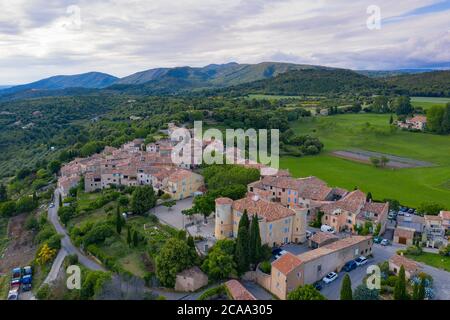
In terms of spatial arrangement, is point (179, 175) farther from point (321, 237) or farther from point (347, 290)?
point (347, 290)

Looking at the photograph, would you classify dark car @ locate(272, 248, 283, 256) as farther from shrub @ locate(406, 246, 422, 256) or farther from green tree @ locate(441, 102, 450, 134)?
green tree @ locate(441, 102, 450, 134)

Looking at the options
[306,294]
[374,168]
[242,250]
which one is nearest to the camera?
[306,294]

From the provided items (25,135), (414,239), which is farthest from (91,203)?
(25,135)

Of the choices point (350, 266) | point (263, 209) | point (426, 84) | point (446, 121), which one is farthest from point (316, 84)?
point (350, 266)

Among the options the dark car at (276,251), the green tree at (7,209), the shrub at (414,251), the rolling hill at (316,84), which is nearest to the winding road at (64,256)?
the green tree at (7,209)

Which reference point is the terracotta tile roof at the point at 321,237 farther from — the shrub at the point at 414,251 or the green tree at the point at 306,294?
the green tree at the point at 306,294

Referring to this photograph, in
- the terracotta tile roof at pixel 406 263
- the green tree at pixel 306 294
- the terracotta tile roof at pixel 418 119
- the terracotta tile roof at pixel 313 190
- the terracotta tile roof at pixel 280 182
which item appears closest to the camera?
the green tree at pixel 306 294

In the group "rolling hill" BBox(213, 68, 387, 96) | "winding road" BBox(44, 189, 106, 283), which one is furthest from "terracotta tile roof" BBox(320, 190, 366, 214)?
"rolling hill" BBox(213, 68, 387, 96)
